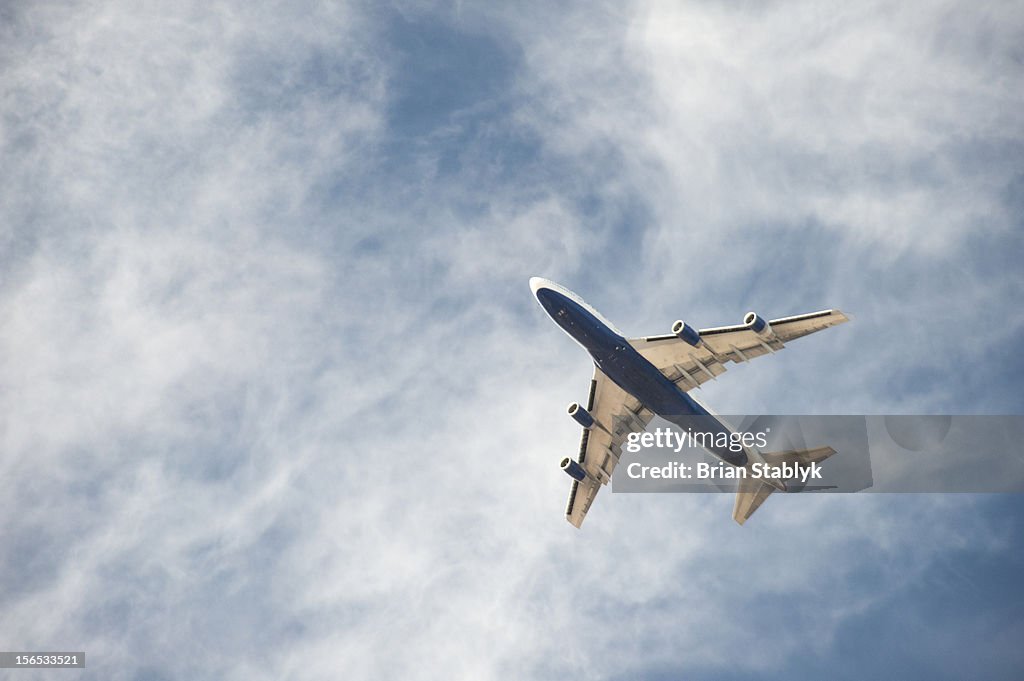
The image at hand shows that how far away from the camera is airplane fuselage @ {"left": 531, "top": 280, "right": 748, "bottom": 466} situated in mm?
64500

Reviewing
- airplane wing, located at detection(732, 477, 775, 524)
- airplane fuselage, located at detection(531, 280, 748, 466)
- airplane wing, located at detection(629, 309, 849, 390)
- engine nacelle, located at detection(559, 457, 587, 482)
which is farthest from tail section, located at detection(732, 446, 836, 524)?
engine nacelle, located at detection(559, 457, 587, 482)

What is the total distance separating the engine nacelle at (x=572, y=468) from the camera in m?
79.2

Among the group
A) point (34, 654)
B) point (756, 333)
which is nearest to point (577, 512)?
point (756, 333)

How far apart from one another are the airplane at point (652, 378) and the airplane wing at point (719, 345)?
7 centimetres

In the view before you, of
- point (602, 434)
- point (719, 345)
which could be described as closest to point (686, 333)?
point (719, 345)

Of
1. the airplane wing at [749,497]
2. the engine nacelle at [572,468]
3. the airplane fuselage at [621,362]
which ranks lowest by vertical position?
the airplane wing at [749,497]

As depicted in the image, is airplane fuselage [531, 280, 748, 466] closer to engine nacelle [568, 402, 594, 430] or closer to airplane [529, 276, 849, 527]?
airplane [529, 276, 849, 527]

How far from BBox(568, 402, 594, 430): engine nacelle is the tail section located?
1396cm

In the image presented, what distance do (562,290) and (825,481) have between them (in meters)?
28.8

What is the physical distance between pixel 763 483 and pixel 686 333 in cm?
1947

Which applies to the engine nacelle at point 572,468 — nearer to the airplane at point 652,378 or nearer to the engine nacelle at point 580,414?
the airplane at point 652,378

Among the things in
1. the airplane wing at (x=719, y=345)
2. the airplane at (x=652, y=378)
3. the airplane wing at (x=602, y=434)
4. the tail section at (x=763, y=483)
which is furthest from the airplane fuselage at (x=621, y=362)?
the airplane wing at (x=602, y=434)

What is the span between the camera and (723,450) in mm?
71688

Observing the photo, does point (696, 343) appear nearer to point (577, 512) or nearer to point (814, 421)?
point (814, 421)
